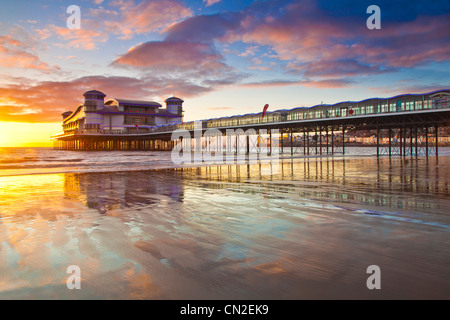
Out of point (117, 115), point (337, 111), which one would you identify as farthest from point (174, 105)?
point (337, 111)

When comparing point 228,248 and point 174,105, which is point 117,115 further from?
point 228,248

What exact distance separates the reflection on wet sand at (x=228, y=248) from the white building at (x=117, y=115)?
90.9 metres

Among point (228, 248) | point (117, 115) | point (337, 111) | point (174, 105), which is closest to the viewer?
point (228, 248)

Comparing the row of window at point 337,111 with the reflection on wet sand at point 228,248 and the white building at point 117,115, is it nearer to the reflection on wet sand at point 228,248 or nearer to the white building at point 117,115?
the reflection on wet sand at point 228,248

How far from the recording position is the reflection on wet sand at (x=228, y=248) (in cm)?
350

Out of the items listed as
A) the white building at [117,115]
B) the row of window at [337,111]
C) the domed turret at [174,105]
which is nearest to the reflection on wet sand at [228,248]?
the row of window at [337,111]

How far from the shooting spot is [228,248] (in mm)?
4812

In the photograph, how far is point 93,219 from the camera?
6.96 m

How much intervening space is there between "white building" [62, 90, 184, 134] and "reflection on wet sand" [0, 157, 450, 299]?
90.9m

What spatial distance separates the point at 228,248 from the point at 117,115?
99.7 m
